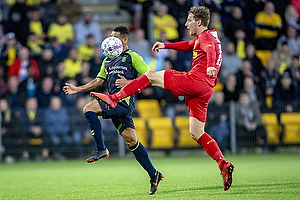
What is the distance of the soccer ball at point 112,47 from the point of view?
716 centimetres

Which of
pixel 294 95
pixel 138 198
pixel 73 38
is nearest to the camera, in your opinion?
pixel 138 198

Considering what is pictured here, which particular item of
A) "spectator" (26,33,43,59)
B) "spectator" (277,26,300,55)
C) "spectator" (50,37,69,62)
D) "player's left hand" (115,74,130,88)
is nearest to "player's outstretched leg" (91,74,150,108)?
"player's left hand" (115,74,130,88)

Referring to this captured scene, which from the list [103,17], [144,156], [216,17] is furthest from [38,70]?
[144,156]

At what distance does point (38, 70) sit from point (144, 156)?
8.98 meters

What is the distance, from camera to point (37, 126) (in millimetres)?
14398

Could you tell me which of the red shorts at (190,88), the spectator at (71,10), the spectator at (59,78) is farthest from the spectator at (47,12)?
the red shorts at (190,88)

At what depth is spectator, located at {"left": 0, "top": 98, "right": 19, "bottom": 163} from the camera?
14.4 metres

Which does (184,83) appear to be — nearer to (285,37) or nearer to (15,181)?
(15,181)

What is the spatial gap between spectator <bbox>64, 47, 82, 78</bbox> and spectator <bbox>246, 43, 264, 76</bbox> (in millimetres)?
4894

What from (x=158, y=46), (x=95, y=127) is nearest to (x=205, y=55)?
(x=158, y=46)

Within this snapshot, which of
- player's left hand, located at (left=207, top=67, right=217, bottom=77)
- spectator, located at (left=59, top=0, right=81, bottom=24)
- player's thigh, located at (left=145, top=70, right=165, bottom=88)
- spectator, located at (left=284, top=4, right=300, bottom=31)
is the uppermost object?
spectator, located at (left=59, top=0, right=81, bottom=24)

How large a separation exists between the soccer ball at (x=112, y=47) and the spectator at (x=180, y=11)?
9669 millimetres

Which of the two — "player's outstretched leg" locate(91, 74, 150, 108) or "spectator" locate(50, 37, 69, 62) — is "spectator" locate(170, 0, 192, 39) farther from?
"player's outstretched leg" locate(91, 74, 150, 108)

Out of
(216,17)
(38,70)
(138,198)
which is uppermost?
(216,17)
